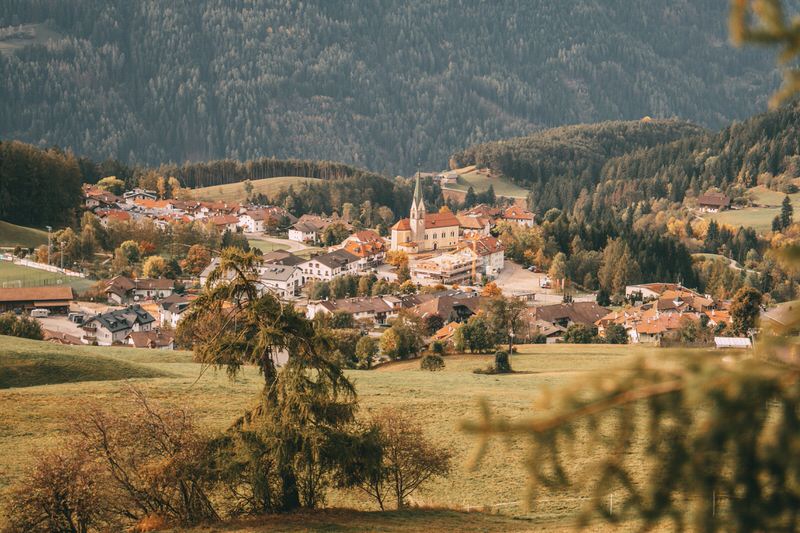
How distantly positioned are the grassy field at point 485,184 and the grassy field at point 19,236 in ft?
318

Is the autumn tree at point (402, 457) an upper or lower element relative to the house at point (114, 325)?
lower

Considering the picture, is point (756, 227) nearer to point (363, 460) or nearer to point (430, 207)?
point (430, 207)

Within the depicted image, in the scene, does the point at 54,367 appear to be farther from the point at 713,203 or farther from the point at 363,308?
the point at 713,203

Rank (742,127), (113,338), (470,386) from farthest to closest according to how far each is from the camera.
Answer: (742,127) → (113,338) → (470,386)

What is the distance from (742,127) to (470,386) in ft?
477

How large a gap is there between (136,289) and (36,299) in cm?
1051

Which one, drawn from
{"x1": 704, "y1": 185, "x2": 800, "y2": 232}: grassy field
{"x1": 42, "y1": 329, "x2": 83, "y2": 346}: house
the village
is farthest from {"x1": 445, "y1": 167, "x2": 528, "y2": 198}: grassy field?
{"x1": 42, "y1": 329, "x2": 83, "y2": 346}: house

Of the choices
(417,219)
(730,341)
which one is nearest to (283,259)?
(417,219)

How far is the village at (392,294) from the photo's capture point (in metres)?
58.9

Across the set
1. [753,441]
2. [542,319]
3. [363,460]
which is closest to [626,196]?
Result: [542,319]

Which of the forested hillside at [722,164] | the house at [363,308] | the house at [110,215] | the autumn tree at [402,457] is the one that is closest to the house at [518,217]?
the forested hillside at [722,164]

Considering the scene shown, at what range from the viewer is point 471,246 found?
90812 millimetres

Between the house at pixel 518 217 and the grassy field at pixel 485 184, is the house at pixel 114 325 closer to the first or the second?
the house at pixel 518 217

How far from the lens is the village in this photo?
2319 inches
